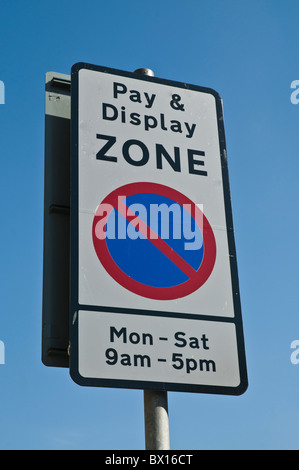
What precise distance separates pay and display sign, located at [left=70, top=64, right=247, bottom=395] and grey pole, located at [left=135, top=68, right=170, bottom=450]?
0.05m

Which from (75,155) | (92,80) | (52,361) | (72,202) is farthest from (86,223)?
(92,80)

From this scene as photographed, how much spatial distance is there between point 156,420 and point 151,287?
1.53 ft

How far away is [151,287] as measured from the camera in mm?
2555

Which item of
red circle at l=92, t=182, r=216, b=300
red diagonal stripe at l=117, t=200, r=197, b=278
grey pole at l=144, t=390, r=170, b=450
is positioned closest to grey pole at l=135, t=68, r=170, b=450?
grey pole at l=144, t=390, r=170, b=450

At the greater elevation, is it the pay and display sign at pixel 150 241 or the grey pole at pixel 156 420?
the pay and display sign at pixel 150 241

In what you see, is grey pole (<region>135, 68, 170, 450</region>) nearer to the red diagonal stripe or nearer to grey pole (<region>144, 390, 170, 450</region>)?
grey pole (<region>144, 390, 170, 450</region>)

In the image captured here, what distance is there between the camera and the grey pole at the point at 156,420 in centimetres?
230

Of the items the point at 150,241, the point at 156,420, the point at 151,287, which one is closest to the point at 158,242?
the point at 150,241

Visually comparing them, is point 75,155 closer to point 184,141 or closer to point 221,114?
point 184,141

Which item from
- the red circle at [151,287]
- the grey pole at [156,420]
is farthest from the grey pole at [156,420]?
the red circle at [151,287]

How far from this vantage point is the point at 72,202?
2.62 meters

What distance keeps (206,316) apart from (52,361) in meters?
0.58

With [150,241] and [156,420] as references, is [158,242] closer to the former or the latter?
[150,241]

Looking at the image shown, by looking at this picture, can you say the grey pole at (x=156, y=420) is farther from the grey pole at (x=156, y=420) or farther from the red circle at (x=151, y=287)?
the red circle at (x=151, y=287)
